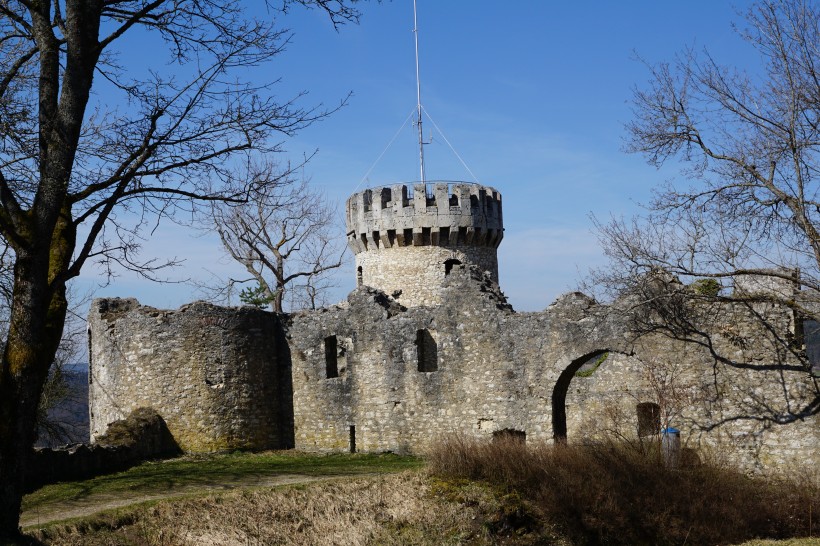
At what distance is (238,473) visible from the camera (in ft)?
64.3

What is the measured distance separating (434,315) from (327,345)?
150 inches

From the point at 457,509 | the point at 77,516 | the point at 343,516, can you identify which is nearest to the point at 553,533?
the point at 457,509

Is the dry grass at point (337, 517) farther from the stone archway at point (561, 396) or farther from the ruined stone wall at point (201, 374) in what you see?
the ruined stone wall at point (201, 374)

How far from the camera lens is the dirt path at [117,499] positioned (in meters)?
14.8

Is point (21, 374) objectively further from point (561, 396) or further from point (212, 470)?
point (561, 396)

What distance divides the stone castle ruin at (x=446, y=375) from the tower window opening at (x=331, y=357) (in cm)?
8

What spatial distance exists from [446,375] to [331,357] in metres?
4.16

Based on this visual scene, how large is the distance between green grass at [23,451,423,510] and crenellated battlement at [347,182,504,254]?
8935 millimetres

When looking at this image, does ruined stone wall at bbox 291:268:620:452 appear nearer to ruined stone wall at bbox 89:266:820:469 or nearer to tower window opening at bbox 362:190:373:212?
ruined stone wall at bbox 89:266:820:469

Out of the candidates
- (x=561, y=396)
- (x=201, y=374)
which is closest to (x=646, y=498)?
(x=561, y=396)

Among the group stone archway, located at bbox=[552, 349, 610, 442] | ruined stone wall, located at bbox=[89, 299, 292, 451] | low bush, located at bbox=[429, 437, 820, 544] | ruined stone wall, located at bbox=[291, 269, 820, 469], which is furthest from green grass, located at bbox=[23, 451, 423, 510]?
low bush, located at bbox=[429, 437, 820, 544]

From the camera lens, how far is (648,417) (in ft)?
71.3

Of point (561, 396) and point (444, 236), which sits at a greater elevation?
point (444, 236)

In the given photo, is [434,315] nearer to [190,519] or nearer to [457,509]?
[457,509]
